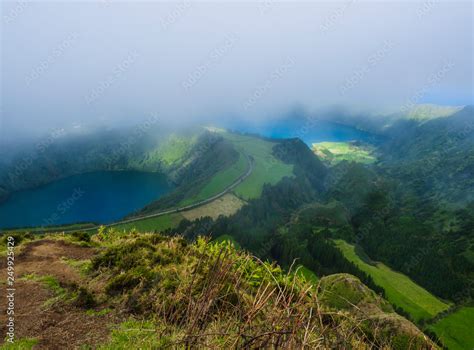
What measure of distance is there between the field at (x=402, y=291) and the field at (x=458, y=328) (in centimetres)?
543

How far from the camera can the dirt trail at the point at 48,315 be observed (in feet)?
37.0

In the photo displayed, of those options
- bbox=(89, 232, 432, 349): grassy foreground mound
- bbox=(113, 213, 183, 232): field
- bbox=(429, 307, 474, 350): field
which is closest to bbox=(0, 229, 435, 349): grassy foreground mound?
bbox=(89, 232, 432, 349): grassy foreground mound

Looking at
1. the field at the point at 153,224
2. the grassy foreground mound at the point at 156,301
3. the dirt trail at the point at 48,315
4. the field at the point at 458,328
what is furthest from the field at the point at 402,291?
the dirt trail at the point at 48,315

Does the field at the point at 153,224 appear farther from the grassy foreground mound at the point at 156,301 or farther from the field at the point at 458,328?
the grassy foreground mound at the point at 156,301

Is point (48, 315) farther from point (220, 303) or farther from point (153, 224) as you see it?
point (153, 224)

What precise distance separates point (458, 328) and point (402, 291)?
27.6 m

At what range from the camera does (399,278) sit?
176 meters

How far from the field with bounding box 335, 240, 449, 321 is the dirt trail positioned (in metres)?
148

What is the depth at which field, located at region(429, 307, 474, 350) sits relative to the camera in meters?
120

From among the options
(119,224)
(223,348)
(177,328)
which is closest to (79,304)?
(177,328)

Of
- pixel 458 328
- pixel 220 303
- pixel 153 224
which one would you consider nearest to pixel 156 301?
pixel 220 303

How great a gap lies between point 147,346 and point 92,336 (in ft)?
16.0

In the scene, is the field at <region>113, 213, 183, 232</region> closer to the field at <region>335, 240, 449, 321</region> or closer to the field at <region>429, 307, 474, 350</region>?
the field at <region>335, 240, 449, 321</region>

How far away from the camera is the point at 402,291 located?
157 metres
